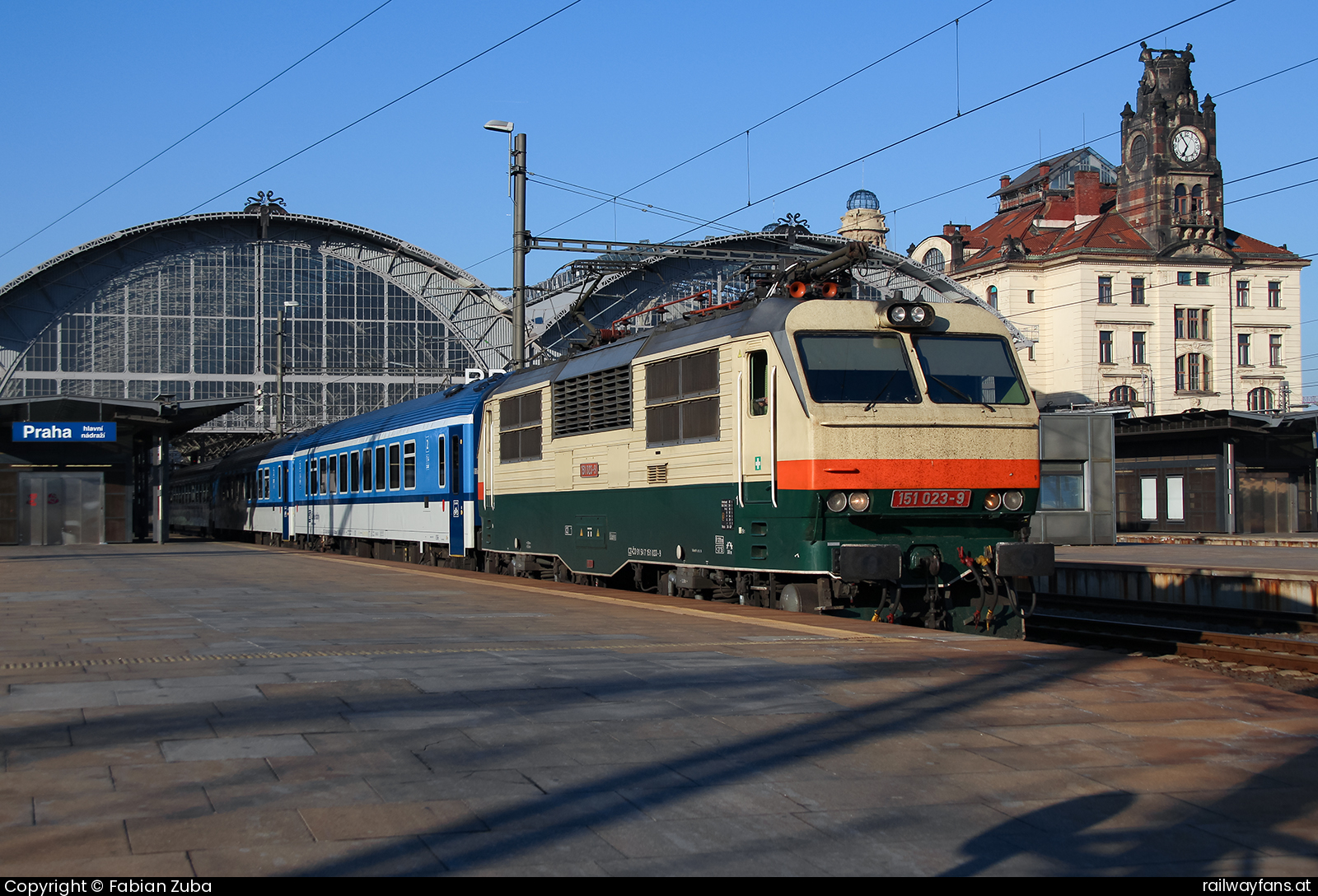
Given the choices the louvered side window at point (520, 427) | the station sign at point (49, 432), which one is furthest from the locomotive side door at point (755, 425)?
the station sign at point (49, 432)

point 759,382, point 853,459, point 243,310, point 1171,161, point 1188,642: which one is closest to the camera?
point 853,459

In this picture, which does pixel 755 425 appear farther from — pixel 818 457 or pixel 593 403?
pixel 593 403

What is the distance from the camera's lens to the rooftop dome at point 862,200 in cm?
10194

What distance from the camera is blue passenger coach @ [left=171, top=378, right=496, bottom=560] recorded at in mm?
22969

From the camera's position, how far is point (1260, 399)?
269 feet

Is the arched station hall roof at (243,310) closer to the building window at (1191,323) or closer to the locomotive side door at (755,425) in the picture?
the building window at (1191,323)

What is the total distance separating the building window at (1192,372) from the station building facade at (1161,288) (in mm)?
76

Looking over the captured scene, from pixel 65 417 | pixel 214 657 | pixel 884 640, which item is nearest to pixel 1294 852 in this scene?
pixel 884 640

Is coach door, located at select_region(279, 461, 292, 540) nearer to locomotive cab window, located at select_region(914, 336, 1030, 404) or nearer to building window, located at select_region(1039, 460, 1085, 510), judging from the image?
building window, located at select_region(1039, 460, 1085, 510)

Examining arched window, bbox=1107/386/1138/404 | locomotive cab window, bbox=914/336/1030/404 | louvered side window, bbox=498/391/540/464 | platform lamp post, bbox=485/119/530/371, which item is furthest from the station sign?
arched window, bbox=1107/386/1138/404

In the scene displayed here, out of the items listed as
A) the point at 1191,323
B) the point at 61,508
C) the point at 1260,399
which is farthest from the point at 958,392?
the point at 1260,399

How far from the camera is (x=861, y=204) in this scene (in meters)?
102

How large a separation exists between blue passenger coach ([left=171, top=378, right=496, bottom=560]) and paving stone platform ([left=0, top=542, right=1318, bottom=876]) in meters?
12.3

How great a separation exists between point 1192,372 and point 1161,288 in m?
5.88
